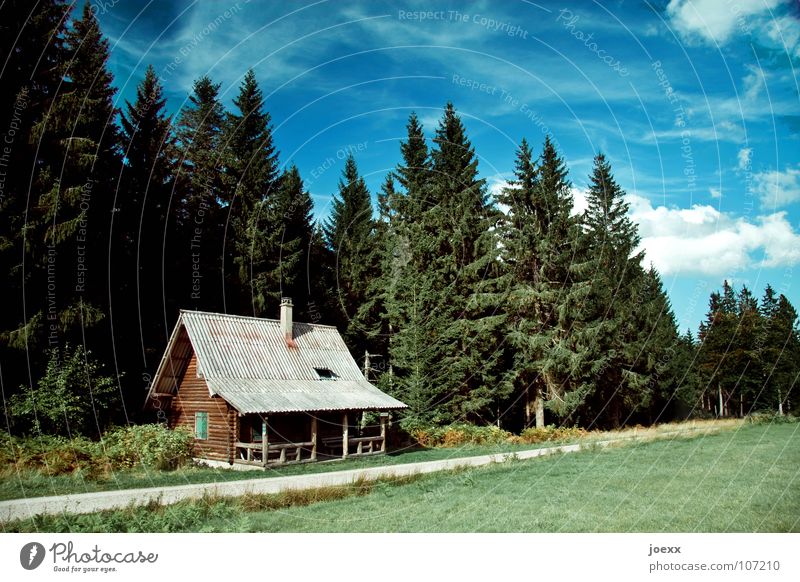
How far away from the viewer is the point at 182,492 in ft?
36.9

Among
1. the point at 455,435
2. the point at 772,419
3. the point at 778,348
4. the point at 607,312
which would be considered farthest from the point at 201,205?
the point at 772,419

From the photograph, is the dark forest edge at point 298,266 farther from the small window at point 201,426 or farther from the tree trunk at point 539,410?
the small window at point 201,426

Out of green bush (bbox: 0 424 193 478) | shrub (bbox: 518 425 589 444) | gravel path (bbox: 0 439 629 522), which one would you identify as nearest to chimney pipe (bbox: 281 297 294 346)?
green bush (bbox: 0 424 193 478)

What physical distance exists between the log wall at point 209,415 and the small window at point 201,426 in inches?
5.0

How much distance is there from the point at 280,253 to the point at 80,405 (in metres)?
11.6

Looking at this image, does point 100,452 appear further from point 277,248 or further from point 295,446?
point 277,248

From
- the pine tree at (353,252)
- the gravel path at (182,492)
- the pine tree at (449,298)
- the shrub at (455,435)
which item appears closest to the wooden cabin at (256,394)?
the shrub at (455,435)

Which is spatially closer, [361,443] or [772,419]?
[361,443]

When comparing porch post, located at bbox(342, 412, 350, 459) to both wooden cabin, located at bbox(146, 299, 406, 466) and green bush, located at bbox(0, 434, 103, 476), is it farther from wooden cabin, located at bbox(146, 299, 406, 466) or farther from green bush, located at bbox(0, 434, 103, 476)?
green bush, located at bbox(0, 434, 103, 476)

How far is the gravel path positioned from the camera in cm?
933

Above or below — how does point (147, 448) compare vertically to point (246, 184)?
below

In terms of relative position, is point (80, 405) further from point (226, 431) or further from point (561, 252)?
point (561, 252)

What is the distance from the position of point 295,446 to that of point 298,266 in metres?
12.4
